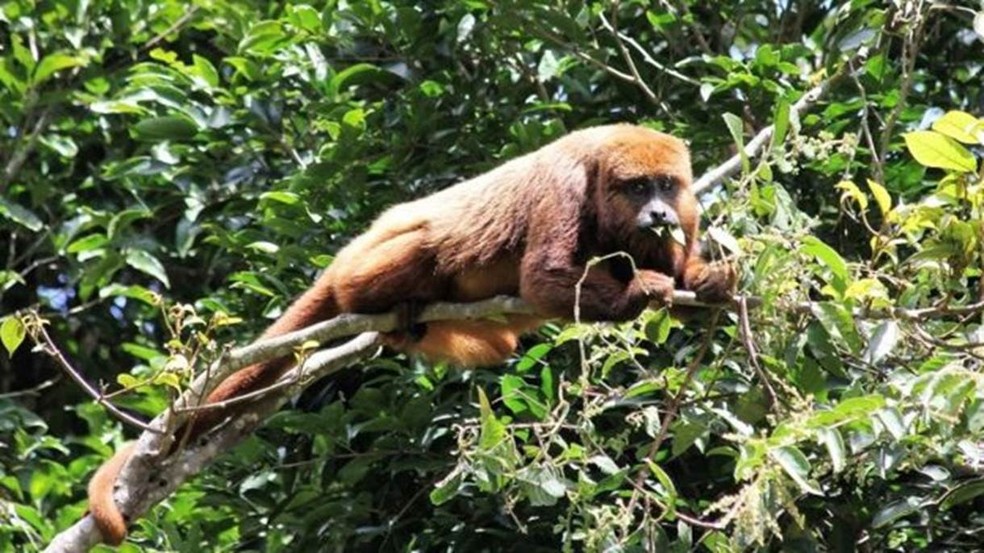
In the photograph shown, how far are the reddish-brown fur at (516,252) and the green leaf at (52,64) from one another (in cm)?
238

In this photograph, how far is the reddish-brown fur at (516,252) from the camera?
576 cm

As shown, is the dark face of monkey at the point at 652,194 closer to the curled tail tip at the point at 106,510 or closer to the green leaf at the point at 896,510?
the green leaf at the point at 896,510

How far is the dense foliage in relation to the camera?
189 inches

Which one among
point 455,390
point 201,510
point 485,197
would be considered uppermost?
point 485,197

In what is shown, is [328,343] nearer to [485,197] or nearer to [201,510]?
[485,197]

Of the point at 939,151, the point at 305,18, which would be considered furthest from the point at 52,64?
the point at 939,151

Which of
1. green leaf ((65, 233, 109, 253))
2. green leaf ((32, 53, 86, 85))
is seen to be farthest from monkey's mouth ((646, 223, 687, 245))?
green leaf ((32, 53, 86, 85))

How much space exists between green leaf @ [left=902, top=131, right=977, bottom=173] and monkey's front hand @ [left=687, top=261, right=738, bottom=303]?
67 centimetres

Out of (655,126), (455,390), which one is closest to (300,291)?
(455,390)

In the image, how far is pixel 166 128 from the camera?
7.24 m

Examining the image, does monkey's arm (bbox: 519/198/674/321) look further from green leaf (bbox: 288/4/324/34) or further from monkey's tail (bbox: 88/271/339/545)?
green leaf (bbox: 288/4/324/34)

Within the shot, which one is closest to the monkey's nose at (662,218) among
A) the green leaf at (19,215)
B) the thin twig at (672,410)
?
the thin twig at (672,410)

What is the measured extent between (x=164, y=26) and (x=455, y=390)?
352 centimetres

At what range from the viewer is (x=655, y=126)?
689cm
